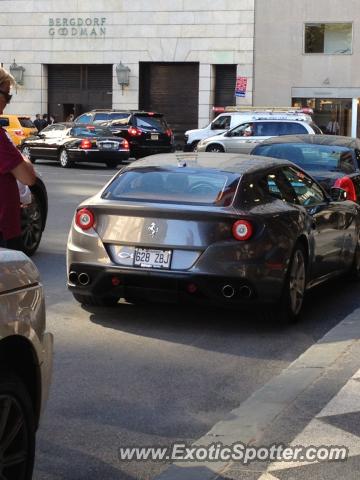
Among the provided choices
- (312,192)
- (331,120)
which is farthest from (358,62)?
(312,192)

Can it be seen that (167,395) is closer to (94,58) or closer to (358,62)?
(358,62)

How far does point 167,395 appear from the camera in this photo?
5.49 meters

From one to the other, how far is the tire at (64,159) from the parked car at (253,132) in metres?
4.78

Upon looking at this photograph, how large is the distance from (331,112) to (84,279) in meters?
36.6

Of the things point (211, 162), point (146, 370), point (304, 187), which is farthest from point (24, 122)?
point (146, 370)

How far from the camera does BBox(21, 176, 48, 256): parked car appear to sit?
34.1ft

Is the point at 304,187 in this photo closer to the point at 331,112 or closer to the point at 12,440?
the point at 12,440

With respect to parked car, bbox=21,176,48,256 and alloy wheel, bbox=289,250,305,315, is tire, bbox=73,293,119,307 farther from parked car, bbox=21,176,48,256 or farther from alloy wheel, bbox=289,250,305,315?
parked car, bbox=21,176,48,256

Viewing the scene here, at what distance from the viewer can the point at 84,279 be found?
23.9 ft

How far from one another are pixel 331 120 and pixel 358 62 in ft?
10.3

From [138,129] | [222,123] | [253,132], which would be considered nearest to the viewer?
[253,132]

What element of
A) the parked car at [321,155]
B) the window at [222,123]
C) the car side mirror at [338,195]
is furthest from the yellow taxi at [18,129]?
the car side mirror at [338,195]

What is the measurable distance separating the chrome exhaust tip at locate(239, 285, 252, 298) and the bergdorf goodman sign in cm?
3915

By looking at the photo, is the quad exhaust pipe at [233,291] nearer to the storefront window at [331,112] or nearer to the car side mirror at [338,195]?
the car side mirror at [338,195]
